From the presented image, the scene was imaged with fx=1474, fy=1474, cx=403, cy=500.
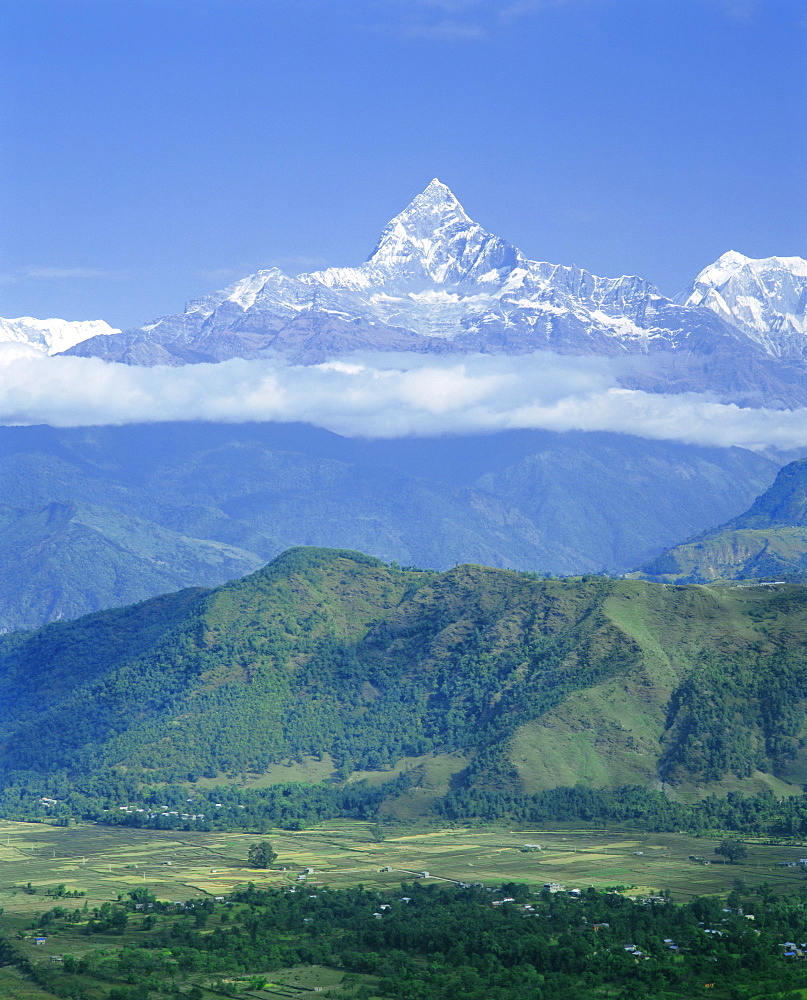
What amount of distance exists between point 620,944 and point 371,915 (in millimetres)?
30453

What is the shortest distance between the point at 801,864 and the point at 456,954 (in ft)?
208

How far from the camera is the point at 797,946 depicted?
493 ft

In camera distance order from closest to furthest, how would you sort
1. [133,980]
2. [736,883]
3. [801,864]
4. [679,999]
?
[679,999], [133,980], [736,883], [801,864]

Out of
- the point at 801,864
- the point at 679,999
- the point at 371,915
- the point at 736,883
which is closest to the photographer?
the point at 679,999

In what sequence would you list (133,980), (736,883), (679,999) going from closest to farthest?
(679,999) → (133,980) → (736,883)

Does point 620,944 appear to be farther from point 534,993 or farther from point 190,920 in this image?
point 190,920

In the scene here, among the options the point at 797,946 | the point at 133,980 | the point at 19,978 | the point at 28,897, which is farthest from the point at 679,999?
the point at 28,897

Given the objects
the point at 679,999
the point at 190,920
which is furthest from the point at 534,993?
the point at 190,920

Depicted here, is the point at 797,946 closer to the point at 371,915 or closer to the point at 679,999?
the point at 679,999

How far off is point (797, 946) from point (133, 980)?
6702 centimetres

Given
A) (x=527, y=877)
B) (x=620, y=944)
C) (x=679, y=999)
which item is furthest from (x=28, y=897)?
(x=679, y=999)

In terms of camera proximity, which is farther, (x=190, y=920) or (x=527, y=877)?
(x=527, y=877)

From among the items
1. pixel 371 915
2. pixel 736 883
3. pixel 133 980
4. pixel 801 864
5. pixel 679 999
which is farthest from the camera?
pixel 801 864

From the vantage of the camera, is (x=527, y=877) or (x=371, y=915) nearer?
(x=371, y=915)
